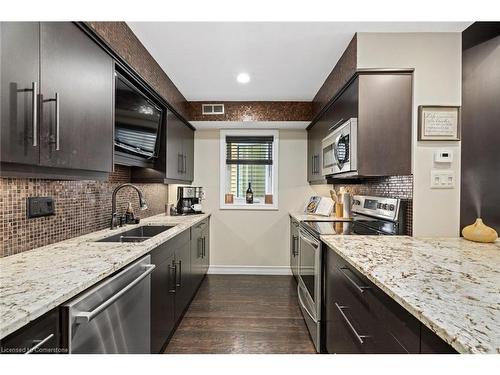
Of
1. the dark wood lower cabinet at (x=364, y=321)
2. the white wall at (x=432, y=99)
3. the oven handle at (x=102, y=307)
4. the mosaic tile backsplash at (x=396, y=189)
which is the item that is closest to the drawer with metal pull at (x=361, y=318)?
the dark wood lower cabinet at (x=364, y=321)

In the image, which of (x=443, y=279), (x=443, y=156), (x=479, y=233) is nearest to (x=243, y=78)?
(x=443, y=156)

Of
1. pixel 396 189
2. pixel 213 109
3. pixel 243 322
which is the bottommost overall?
pixel 243 322

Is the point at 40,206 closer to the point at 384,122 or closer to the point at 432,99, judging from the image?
the point at 384,122

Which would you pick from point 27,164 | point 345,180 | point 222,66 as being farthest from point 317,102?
point 27,164

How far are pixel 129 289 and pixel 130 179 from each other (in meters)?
1.78

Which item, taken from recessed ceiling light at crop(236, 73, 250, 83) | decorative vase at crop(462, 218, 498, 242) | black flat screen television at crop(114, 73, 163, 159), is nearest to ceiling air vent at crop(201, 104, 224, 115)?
recessed ceiling light at crop(236, 73, 250, 83)

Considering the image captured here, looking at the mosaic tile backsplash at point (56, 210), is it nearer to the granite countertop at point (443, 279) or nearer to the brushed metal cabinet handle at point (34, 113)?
the brushed metal cabinet handle at point (34, 113)

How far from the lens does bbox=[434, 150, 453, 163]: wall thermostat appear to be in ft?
6.47

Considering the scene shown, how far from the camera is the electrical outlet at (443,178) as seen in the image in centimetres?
199

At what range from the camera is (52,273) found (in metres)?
1.13

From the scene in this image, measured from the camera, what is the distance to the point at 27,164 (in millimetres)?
1136

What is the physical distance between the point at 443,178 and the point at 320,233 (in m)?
0.95

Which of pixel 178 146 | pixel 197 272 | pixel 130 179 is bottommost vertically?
pixel 197 272
